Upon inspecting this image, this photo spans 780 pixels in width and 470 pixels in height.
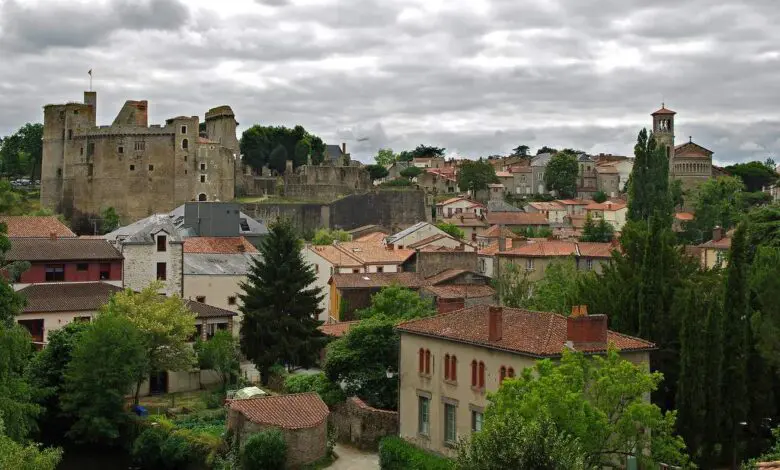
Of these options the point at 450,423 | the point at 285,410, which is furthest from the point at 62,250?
the point at 450,423

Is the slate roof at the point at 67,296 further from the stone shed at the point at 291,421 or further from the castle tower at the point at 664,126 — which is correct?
the castle tower at the point at 664,126

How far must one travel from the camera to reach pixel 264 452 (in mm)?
33000

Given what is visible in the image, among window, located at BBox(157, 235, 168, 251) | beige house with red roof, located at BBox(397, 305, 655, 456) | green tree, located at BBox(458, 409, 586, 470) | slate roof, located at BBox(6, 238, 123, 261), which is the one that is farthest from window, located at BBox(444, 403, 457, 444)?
slate roof, located at BBox(6, 238, 123, 261)

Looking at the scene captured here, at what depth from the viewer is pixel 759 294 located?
106 ft

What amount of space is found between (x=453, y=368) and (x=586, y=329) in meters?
4.95

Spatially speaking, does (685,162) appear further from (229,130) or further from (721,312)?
(721,312)

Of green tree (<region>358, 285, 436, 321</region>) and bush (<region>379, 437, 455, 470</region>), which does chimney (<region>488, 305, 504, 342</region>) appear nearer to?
bush (<region>379, 437, 455, 470</region>)

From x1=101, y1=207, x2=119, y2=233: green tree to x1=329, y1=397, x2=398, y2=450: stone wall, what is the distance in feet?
210

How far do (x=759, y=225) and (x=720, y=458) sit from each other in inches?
750

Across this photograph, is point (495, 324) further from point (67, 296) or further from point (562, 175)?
point (562, 175)

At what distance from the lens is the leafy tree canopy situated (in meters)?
124

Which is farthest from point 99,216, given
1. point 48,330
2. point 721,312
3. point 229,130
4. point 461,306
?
point 721,312

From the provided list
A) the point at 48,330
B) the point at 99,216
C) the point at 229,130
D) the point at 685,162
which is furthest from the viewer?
the point at 685,162

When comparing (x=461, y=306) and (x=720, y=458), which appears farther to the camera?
(x=461, y=306)
